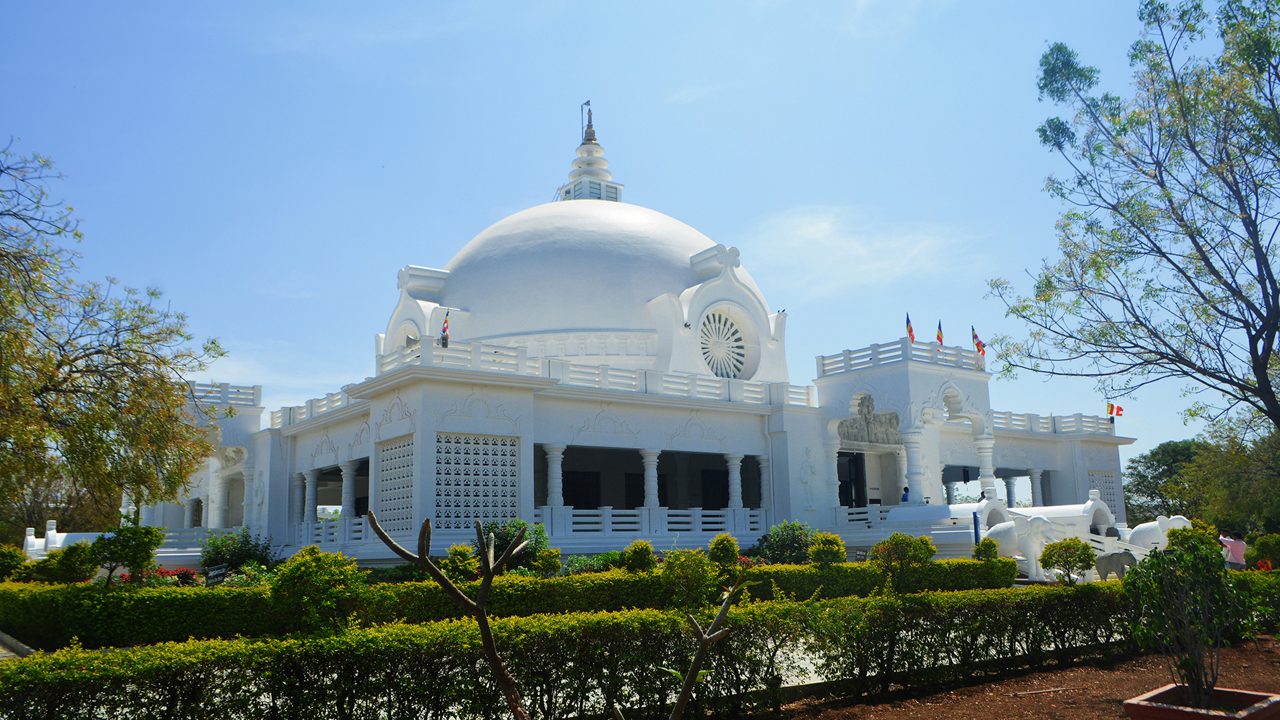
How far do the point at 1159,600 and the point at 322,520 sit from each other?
65.5 ft

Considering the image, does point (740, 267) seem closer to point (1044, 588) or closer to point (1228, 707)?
point (1044, 588)

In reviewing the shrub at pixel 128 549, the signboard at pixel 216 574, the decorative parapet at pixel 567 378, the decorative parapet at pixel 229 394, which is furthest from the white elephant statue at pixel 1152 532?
the decorative parapet at pixel 229 394

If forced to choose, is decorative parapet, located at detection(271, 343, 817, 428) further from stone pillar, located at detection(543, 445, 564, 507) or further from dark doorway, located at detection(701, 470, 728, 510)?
dark doorway, located at detection(701, 470, 728, 510)

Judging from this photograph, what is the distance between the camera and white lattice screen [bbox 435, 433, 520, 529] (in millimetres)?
19875

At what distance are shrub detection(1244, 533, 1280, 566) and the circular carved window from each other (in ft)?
44.4

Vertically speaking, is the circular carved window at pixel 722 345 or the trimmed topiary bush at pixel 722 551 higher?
the circular carved window at pixel 722 345

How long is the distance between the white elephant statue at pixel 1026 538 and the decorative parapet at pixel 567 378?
6574 millimetres

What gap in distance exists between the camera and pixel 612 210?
3073cm

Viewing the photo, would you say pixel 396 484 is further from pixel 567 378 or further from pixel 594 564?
pixel 594 564

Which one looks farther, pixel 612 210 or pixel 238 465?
pixel 612 210

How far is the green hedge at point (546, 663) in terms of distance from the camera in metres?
6.59

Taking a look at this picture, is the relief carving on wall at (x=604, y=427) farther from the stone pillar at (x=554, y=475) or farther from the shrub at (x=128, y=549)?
the shrub at (x=128, y=549)

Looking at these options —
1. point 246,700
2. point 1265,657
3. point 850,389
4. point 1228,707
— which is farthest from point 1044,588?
point 850,389

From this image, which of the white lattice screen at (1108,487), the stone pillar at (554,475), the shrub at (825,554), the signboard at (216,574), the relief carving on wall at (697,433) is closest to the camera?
the shrub at (825,554)
